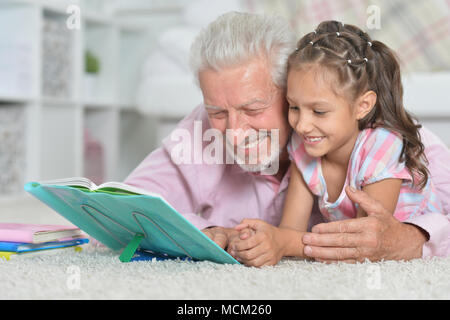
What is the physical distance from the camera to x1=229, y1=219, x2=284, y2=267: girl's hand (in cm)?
111

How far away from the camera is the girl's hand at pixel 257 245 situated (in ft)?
3.63

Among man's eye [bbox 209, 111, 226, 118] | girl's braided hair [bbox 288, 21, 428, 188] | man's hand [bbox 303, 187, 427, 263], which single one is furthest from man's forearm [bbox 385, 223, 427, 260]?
man's eye [bbox 209, 111, 226, 118]

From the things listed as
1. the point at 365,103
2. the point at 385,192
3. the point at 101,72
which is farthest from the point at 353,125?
the point at 101,72

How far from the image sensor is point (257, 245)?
1110 mm

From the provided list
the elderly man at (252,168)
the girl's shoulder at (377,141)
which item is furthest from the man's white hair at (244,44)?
the girl's shoulder at (377,141)

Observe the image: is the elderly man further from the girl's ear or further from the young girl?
the girl's ear

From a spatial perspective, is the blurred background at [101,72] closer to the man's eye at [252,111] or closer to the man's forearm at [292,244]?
the man's eye at [252,111]

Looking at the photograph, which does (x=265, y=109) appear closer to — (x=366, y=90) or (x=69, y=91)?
(x=366, y=90)

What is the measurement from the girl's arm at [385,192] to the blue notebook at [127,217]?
332 millimetres

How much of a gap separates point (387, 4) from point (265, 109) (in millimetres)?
1905

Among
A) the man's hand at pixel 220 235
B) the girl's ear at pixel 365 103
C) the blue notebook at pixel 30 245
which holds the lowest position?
the blue notebook at pixel 30 245

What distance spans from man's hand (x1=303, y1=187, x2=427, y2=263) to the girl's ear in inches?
8.0

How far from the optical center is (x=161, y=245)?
121 centimetres
